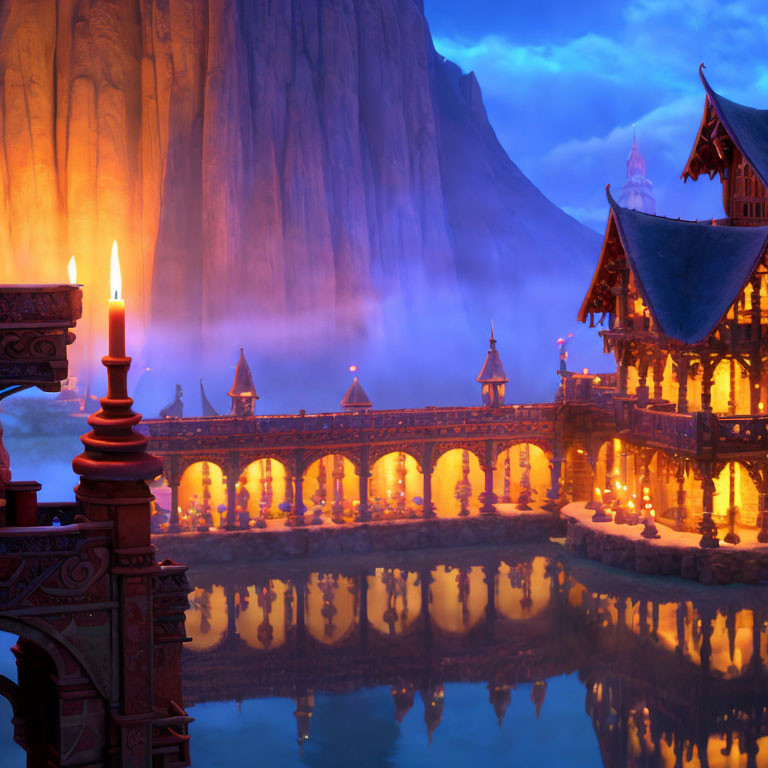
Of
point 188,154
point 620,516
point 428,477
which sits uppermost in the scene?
point 188,154

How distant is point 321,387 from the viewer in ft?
210

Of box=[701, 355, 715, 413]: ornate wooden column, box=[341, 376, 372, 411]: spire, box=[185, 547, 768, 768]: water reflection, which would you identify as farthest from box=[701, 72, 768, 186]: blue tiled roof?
box=[341, 376, 372, 411]: spire

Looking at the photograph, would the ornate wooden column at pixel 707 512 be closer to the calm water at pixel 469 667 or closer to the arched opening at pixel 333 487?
the calm water at pixel 469 667

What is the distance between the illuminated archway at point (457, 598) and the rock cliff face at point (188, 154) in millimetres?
32912

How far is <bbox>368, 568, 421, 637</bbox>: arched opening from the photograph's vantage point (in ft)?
82.1

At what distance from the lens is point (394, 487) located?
36500mm

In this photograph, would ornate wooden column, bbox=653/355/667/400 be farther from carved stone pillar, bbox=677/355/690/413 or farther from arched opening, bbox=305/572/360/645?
arched opening, bbox=305/572/360/645

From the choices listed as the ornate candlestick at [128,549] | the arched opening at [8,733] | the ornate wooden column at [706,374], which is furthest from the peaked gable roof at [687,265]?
the ornate candlestick at [128,549]

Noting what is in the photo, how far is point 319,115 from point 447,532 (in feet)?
123

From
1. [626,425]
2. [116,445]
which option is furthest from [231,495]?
[116,445]

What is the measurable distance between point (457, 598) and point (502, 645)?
382 cm

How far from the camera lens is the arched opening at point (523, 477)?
35.9m

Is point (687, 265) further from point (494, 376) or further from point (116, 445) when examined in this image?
point (116, 445)

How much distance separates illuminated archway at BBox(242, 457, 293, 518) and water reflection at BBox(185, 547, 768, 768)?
3759mm
